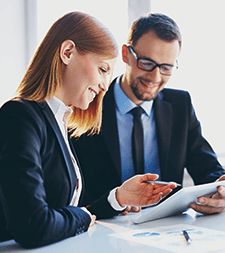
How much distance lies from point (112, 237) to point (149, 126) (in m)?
0.95

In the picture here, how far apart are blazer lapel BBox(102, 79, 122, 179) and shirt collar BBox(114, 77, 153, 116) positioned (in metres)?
0.04

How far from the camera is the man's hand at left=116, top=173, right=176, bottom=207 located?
121 cm

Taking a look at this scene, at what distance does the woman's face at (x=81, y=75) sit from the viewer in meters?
1.11

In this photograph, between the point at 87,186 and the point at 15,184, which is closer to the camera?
the point at 15,184

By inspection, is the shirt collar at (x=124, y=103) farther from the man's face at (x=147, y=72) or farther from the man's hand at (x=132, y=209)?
the man's hand at (x=132, y=209)

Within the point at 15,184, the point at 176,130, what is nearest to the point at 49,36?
the point at 15,184

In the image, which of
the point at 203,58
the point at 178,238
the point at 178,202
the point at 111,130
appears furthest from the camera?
the point at 203,58

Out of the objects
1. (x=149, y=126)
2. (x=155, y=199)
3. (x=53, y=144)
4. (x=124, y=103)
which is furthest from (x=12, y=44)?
(x=155, y=199)

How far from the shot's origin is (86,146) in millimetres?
1653

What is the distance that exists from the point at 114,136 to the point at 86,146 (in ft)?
0.53

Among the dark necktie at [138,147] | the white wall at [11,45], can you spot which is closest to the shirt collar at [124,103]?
the dark necktie at [138,147]

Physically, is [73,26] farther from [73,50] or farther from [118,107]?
[118,107]

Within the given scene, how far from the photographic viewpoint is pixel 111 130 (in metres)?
1.70

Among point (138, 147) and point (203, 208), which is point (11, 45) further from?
point (203, 208)
